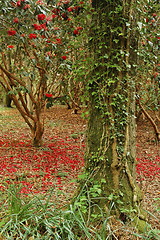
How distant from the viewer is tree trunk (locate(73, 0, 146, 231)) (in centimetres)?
249

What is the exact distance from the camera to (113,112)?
2.57 meters

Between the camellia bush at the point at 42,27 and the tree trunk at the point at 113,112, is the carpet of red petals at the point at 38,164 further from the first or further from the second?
the tree trunk at the point at 113,112

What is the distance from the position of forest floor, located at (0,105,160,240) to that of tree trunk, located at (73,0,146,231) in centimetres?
30

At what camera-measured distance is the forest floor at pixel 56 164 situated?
3.59 m

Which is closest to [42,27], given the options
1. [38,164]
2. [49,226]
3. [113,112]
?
[113,112]

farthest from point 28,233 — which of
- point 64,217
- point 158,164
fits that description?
point 158,164

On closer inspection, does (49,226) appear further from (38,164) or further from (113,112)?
(38,164)

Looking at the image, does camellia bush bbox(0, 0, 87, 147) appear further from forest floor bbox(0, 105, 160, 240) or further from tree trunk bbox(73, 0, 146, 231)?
forest floor bbox(0, 105, 160, 240)

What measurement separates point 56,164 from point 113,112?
2.96 metres

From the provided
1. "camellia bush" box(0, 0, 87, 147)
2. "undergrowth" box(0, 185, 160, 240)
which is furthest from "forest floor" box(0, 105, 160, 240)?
"camellia bush" box(0, 0, 87, 147)

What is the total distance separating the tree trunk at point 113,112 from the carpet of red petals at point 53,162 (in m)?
0.33

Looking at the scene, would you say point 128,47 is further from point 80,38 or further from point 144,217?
point 144,217

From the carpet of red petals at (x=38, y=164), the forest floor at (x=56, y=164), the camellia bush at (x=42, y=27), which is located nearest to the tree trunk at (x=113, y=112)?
the forest floor at (x=56, y=164)

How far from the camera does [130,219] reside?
2.41 metres
